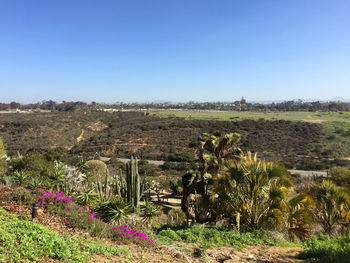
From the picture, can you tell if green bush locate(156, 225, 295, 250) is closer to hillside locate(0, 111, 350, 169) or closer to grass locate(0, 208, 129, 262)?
grass locate(0, 208, 129, 262)

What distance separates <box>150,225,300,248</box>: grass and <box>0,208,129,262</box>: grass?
1816mm

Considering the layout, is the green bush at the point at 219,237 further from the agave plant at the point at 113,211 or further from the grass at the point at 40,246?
the grass at the point at 40,246

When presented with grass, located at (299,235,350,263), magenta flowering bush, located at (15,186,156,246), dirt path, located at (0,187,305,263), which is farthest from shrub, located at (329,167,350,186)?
magenta flowering bush, located at (15,186,156,246)

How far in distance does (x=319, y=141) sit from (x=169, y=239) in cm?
4648

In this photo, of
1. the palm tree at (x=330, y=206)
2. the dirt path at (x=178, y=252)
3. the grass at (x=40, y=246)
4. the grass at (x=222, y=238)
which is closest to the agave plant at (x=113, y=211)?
the grass at (x=222, y=238)

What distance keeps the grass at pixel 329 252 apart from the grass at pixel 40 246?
4.10m

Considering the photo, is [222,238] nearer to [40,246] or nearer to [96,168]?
[40,246]

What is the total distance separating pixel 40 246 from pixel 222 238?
15.2ft

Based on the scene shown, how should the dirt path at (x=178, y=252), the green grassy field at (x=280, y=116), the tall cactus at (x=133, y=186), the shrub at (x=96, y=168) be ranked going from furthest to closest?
the green grassy field at (x=280, y=116), the shrub at (x=96, y=168), the tall cactus at (x=133, y=186), the dirt path at (x=178, y=252)

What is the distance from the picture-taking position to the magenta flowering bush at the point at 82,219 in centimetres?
586

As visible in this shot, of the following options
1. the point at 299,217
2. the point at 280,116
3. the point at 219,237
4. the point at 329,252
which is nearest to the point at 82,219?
the point at 219,237

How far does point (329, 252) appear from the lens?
14.7 ft

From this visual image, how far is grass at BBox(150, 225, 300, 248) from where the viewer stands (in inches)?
248

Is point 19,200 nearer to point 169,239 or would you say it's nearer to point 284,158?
point 169,239
